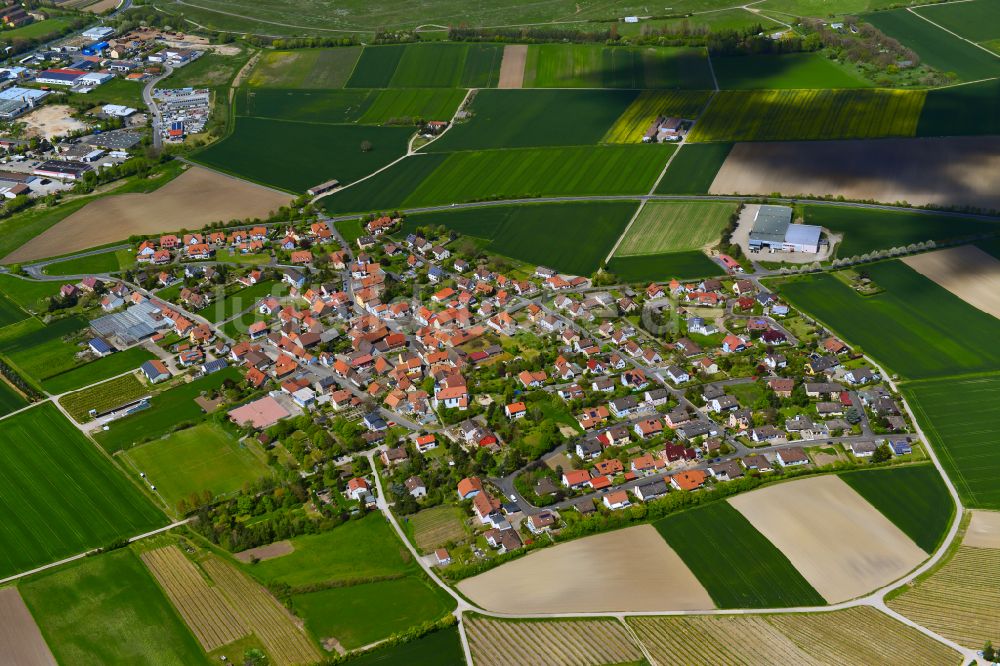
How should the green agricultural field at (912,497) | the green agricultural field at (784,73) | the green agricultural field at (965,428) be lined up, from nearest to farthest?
the green agricultural field at (912,497)
the green agricultural field at (965,428)
the green agricultural field at (784,73)

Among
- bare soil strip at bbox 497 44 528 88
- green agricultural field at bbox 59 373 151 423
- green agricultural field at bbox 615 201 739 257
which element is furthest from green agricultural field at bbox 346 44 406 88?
green agricultural field at bbox 59 373 151 423

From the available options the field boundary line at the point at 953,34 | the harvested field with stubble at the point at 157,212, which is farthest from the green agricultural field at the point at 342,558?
the field boundary line at the point at 953,34

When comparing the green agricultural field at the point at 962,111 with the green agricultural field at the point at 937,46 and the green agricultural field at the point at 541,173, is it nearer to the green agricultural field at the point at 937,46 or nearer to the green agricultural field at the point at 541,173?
the green agricultural field at the point at 937,46

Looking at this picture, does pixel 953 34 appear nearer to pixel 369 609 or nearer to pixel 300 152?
pixel 300 152

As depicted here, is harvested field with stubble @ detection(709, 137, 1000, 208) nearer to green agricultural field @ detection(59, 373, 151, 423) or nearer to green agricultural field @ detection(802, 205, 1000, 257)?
green agricultural field @ detection(802, 205, 1000, 257)

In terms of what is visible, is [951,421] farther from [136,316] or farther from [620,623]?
[136,316]
